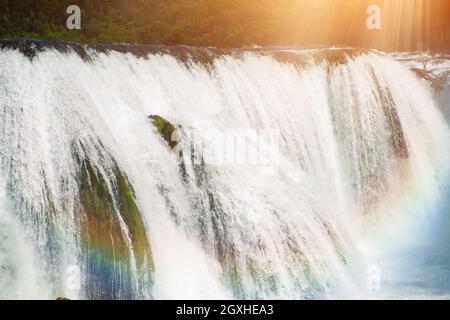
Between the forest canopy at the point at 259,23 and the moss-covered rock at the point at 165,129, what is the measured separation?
1266 cm

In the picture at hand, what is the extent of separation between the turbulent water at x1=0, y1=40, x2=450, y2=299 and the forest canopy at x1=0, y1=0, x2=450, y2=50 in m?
10.5

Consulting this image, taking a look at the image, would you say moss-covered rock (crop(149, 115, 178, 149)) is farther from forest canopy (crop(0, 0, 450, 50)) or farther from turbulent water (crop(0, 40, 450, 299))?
forest canopy (crop(0, 0, 450, 50))

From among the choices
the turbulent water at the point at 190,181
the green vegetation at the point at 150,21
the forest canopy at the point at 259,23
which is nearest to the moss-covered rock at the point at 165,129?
the turbulent water at the point at 190,181

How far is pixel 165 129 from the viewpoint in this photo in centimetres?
1255

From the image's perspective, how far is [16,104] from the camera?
11703 millimetres

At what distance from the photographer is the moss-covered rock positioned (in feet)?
40.8

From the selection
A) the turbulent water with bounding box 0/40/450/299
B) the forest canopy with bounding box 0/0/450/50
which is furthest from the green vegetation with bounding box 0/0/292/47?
the turbulent water with bounding box 0/40/450/299

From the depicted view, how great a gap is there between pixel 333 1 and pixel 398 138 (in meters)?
12.0

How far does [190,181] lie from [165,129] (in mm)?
967

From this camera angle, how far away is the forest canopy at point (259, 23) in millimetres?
26180

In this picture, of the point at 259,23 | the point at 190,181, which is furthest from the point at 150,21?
the point at 190,181
